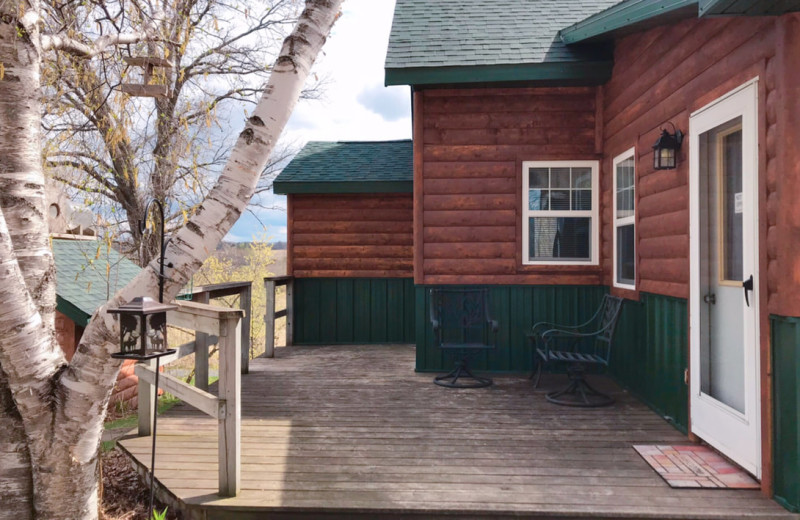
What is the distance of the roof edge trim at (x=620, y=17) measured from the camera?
322cm

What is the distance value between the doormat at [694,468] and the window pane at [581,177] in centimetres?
271

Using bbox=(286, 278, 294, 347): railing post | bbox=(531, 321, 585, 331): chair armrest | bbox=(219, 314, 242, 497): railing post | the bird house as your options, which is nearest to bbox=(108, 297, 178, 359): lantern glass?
bbox=(219, 314, 242, 497): railing post

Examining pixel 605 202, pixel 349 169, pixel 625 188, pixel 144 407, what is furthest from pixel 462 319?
pixel 349 169

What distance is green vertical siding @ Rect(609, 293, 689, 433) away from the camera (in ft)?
11.1

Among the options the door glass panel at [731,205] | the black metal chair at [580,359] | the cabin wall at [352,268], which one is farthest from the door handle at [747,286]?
Answer: the cabin wall at [352,268]

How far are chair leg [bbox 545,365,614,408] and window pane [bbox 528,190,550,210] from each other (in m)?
1.71

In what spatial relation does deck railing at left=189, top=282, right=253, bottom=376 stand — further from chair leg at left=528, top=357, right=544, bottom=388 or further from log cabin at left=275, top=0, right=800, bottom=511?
chair leg at left=528, top=357, right=544, bottom=388

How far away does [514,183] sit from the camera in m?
5.01

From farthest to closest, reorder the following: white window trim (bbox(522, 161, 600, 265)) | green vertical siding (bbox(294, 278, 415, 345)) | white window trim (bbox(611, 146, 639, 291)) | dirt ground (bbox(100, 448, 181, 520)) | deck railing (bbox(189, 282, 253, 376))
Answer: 1. green vertical siding (bbox(294, 278, 415, 345))
2. white window trim (bbox(522, 161, 600, 265))
3. white window trim (bbox(611, 146, 639, 291))
4. deck railing (bbox(189, 282, 253, 376))
5. dirt ground (bbox(100, 448, 181, 520))

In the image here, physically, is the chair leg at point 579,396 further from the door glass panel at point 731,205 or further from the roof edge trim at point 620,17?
the roof edge trim at point 620,17

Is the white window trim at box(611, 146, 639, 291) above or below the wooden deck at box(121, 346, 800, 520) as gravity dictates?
above

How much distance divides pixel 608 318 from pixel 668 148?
1.54 m

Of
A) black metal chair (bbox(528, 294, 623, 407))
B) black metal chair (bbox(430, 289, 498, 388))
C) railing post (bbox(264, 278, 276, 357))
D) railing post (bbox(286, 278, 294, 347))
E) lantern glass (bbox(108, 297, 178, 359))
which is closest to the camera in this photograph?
lantern glass (bbox(108, 297, 178, 359))

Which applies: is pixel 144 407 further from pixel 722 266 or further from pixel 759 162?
pixel 759 162
